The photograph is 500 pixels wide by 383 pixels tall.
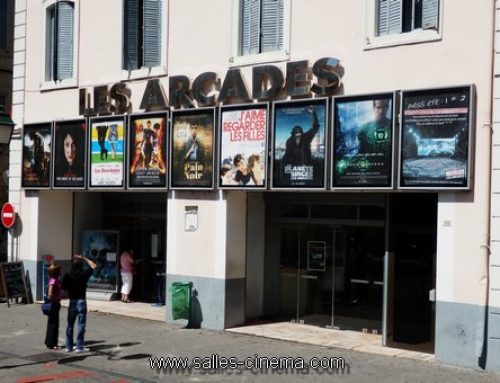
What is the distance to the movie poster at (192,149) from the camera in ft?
47.8

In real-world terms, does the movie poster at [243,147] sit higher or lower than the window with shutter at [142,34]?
lower

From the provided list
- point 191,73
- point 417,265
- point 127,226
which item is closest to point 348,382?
point 417,265

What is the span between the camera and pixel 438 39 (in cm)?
1155

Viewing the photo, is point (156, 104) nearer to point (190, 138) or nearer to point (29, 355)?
point (190, 138)

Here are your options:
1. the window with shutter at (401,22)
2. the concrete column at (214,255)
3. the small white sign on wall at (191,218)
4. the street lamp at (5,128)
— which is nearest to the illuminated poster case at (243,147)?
the concrete column at (214,255)

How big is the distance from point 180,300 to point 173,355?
101 inches

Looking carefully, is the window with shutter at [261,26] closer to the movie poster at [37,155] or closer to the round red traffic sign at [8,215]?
the movie poster at [37,155]

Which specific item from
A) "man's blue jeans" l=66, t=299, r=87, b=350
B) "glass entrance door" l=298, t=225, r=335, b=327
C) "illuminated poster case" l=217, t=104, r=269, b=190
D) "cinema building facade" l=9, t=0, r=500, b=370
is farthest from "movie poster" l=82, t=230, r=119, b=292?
"man's blue jeans" l=66, t=299, r=87, b=350

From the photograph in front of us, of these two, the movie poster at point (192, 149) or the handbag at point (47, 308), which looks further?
the movie poster at point (192, 149)

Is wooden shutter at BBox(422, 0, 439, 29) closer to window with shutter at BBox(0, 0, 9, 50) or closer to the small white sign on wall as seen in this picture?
the small white sign on wall

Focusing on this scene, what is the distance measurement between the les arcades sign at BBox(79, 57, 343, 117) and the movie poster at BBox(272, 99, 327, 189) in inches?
11.3

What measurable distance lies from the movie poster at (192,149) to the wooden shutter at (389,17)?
12.9ft

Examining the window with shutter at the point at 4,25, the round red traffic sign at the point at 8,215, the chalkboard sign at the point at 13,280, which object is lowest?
the chalkboard sign at the point at 13,280

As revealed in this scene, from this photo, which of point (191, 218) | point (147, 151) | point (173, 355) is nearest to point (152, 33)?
point (147, 151)
